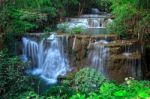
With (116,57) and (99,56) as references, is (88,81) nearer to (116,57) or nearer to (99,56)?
(116,57)

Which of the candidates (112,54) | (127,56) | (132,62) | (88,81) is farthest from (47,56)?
(88,81)

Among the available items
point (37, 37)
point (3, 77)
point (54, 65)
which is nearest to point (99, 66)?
point (54, 65)

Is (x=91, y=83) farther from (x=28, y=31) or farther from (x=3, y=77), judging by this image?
(x=28, y=31)

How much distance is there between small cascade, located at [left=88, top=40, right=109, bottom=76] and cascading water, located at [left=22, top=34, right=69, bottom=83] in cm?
108

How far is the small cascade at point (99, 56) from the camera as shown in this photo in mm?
12516

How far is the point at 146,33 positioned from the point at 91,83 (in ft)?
18.1

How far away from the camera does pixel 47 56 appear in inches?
544

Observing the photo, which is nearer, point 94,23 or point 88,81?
point 88,81

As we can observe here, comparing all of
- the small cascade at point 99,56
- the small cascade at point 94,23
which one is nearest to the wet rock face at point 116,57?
the small cascade at point 99,56

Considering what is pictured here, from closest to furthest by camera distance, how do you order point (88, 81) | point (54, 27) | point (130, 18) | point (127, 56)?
point (88, 81), point (127, 56), point (130, 18), point (54, 27)

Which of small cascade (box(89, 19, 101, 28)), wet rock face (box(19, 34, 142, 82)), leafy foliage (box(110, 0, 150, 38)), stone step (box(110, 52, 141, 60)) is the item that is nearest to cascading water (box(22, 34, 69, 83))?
wet rock face (box(19, 34, 142, 82))

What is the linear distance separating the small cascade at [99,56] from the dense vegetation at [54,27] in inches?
43.9

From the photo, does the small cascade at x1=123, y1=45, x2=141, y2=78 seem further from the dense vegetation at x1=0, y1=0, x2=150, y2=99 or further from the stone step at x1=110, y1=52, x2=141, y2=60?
the dense vegetation at x1=0, y1=0, x2=150, y2=99

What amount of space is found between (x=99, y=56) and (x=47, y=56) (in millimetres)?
2287
